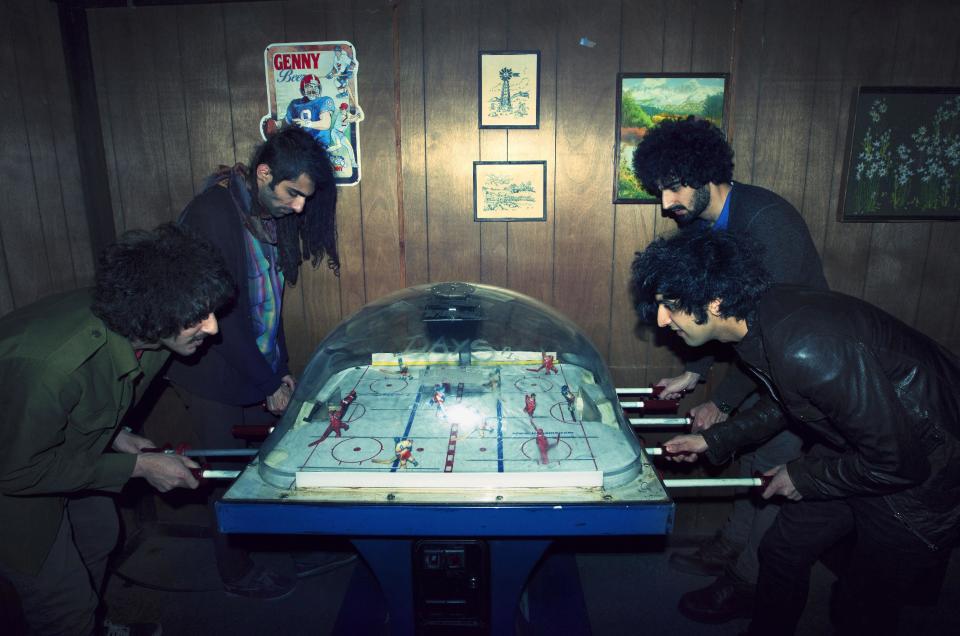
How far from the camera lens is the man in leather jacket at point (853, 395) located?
69.3 inches

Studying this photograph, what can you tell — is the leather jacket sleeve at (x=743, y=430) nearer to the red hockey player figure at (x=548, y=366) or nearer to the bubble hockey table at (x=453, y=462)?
the bubble hockey table at (x=453, y=462)

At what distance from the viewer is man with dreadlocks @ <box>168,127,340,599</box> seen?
2605 mm

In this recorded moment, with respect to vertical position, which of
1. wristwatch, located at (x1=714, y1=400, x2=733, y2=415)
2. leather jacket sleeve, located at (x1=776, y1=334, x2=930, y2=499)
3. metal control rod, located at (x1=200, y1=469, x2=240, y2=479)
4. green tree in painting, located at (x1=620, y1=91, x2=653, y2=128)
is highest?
green tree in painting, located at (x1=620, y1=91, x2=653, y2=128)

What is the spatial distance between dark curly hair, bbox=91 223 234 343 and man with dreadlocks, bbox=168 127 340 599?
1.96 ft

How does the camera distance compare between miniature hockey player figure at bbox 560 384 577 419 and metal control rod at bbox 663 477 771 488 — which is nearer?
metal control rod at bbox 663 477 771 488

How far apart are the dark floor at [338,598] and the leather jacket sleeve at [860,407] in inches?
55.2

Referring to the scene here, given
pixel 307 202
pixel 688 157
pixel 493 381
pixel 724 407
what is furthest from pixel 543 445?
pixel 307 202

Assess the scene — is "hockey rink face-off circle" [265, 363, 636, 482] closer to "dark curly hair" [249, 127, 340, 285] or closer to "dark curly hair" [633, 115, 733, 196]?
"dark curly hair" [249, 127, 340, 285]

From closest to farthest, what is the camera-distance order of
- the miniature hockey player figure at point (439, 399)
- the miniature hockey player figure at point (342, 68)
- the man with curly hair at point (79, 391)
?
the man with curly hair at point (79, 391)
the miniature hockey player figure at point (439, 399)
the miniature hockey player figure at point (342, 68)

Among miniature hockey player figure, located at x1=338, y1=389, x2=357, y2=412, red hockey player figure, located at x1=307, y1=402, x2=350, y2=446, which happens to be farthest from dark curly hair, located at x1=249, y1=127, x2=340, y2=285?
red hockey player figure, located at x1=307, y1=402, x2=350, y2=446

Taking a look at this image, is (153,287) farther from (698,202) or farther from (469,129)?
(698,202)

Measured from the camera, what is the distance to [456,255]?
334 centimetres

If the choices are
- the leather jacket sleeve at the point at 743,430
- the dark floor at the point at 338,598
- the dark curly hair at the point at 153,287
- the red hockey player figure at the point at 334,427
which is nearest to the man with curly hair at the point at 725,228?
the dark floor at the point at 338,598

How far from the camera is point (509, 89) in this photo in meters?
3.11
